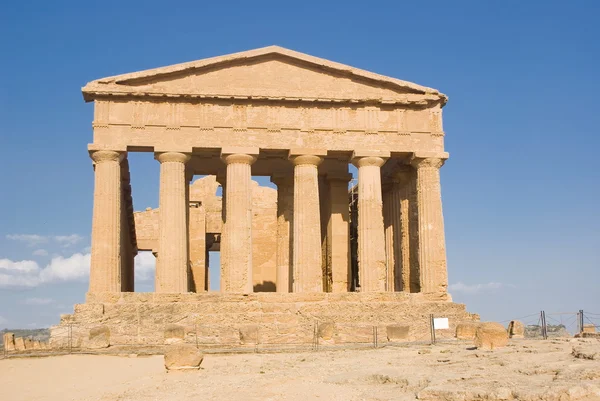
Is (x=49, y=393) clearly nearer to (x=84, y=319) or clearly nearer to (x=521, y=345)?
(x=84, y=319)

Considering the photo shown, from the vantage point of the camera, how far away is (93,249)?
30672 millimetres

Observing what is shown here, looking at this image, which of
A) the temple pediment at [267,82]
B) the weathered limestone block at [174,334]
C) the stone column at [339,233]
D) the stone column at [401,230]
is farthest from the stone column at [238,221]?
the stone column at [401,230]

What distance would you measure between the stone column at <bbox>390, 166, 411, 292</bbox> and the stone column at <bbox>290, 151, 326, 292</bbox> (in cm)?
→ 460

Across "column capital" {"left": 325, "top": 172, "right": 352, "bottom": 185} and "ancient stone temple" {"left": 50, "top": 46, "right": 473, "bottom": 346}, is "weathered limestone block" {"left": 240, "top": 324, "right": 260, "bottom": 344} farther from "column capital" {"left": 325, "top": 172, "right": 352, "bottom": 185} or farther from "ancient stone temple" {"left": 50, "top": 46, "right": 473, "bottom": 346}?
"column capital" {"left": 325, "top": 172, "right": 352, "bottom": 185}

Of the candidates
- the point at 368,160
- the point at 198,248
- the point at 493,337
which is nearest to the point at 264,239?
the point at 198,248

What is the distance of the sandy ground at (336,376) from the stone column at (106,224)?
7786mm

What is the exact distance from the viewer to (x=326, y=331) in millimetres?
25828

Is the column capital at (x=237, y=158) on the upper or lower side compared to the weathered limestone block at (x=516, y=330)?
upper

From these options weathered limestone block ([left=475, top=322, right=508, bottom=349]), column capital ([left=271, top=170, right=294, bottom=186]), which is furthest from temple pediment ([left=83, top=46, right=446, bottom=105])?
weathered limestone block ([left=475, top=322, right=508, bottom=349])

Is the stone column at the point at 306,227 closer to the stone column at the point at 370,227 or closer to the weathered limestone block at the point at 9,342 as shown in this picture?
the stone column at the point at 370,227

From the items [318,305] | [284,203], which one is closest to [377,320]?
[318,305]

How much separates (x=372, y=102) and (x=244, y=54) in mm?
5507

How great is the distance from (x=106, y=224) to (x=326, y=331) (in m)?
10.1

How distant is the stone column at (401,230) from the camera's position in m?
35.2
